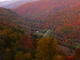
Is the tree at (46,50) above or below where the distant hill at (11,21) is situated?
above

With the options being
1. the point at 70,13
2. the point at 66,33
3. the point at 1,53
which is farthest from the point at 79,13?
the point at 1,53

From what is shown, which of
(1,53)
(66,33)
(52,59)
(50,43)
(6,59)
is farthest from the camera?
(66,33)

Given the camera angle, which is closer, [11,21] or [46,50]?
[46,50]

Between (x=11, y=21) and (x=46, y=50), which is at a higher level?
(x=46, y=50)

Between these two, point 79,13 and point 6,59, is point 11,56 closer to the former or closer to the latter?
point 6,59

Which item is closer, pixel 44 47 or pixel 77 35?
pixel 44 47

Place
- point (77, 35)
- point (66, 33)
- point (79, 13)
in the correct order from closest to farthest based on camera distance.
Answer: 1. point (77, 35)
2. point (66, 33)
3. point (79, 13)

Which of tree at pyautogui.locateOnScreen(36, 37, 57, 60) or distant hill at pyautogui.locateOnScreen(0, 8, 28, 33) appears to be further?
distant hill at pyautogui.locateOnScreen(0, 8, 28, 33)

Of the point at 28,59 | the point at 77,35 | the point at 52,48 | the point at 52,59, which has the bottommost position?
the point at 77,35

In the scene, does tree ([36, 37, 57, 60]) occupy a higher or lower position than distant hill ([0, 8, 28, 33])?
higher

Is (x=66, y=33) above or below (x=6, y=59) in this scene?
below

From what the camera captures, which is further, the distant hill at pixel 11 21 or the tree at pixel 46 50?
the distant hill at pixel 11 21
